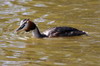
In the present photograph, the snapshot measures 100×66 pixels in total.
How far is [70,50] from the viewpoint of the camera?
11648 mm

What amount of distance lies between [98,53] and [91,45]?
0.91m

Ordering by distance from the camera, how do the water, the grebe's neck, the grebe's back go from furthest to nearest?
the grebe's neck → the grebe's back → the water

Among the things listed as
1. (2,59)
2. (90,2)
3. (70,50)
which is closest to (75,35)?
(70,50)

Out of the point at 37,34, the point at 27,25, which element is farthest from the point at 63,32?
the point at 27,25

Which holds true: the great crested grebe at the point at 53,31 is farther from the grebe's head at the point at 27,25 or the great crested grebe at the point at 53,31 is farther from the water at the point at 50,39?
the water at the point at 50,39

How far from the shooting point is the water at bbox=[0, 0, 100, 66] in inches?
426

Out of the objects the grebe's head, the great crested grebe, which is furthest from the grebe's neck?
the grebe's head

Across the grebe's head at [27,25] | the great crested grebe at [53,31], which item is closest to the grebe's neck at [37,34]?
the great crested grebe at [53,31]

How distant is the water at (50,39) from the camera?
10828 mm

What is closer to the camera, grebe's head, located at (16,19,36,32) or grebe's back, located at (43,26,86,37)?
grebe's back, located at (43,26,86,37)

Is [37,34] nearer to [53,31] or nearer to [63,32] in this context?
[53,31]

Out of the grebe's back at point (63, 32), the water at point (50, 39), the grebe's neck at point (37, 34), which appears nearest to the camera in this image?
the water at point (50, 39)

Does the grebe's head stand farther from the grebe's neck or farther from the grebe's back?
the grebe's back

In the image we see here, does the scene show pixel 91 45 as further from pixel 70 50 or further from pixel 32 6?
pixel 32 6
